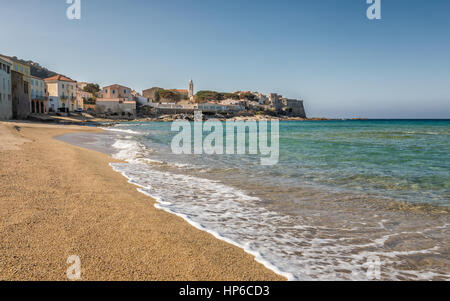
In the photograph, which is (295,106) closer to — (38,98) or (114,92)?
(114,92)

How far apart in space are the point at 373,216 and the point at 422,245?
113 centimetres

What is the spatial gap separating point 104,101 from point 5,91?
47.2 meters

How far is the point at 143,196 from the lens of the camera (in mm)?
5387

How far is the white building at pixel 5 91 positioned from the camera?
3090cm

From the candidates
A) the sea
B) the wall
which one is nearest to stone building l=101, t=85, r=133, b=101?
the wall

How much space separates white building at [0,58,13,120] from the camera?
30895mm

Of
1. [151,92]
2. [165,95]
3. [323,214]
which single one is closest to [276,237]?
[323,214]

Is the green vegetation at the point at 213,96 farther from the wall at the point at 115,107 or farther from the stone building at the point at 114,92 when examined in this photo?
the wall at the point at 115,107

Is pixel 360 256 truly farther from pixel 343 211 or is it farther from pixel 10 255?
pixel 10 255

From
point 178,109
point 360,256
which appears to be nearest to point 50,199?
point 360,256

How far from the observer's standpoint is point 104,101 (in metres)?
77.8

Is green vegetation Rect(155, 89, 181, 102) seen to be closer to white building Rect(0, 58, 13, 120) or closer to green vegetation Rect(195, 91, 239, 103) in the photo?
green vegetation Rect(195, 91, 239, 103)

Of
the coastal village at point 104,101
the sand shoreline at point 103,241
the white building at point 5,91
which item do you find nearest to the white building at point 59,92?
the coastal village at point 104,101
